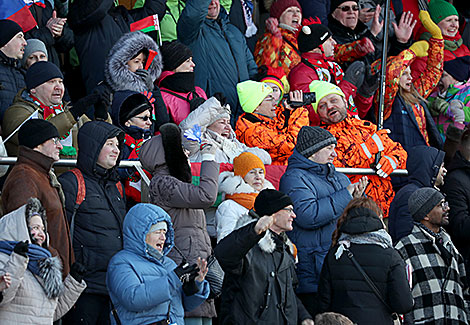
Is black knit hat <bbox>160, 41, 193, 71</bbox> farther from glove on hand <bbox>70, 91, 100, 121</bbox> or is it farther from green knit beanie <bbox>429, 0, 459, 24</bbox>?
green knit beanie <bbox>429, 0, 459, 24</bbox>

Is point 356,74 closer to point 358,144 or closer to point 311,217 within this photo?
point 358,144

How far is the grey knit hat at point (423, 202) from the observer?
7.65 meters

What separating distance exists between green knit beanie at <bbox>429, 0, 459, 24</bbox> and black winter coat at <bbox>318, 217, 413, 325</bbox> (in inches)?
249

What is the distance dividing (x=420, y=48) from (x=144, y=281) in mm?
6580

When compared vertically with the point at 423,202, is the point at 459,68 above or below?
below

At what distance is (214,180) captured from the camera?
22.9ft

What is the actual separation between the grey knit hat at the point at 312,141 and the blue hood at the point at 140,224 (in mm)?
1689

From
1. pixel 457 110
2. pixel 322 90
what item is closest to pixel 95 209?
pixel 322 90

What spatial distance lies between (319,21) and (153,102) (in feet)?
11.1

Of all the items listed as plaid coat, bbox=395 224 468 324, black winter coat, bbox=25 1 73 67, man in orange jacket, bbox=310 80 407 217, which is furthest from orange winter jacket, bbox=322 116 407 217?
black winter coat, bbox=25 1 73 67

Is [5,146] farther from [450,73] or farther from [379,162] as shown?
[450,73]

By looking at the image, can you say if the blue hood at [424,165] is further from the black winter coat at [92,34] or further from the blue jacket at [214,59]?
the black winter coat at [92,34]

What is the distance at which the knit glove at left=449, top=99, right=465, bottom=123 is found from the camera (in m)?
11.4

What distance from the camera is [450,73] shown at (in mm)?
12188
